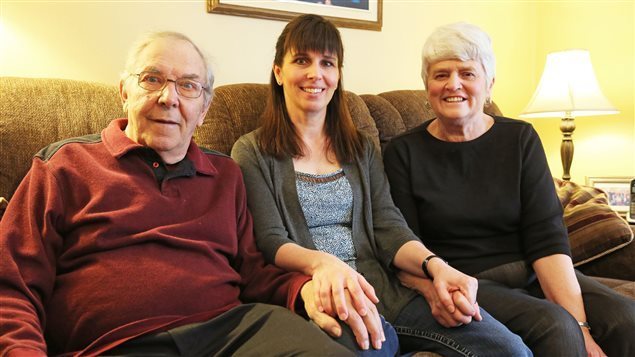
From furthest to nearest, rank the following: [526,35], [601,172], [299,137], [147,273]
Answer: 1. [526,35]
2. [601,172]
3. [299,137]
4. [147,273]

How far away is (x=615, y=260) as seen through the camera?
1952 mm

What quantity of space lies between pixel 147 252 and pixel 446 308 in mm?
695

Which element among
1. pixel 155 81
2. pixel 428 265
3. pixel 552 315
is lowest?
pixel 552 315

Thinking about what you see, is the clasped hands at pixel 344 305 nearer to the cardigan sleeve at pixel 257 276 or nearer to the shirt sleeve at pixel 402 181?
the cardigan sleeve at pixel 257 276

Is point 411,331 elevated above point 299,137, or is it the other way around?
point 299,137

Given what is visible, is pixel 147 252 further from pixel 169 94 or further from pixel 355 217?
pixel 355 217

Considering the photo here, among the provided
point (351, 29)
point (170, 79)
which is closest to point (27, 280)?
point (170, 79)

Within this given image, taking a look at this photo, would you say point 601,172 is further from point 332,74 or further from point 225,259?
point 225,259

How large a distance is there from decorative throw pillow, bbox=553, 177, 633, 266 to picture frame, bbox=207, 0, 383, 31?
1253mm

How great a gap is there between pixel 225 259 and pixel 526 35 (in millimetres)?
2823

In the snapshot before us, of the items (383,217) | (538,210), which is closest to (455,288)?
(383,217)

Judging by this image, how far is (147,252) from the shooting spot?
128cm

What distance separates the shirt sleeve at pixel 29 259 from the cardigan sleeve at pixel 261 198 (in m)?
0.50

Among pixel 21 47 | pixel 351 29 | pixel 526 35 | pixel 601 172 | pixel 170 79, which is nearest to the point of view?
pixel 170 79
